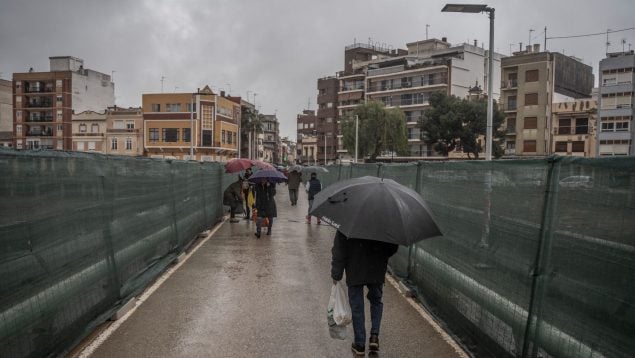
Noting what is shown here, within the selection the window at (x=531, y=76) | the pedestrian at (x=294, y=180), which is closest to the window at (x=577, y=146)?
the window at (x=531, y=76)

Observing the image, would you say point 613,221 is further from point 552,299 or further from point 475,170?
point 475,170

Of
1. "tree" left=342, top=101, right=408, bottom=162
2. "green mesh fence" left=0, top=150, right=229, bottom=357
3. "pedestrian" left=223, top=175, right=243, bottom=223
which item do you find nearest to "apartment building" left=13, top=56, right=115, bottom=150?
"tree" left=342, top=101, right=408, bottom=162

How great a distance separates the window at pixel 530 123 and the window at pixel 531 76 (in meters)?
4.56

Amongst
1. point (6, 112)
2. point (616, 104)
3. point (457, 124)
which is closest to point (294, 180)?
point (457, 124)

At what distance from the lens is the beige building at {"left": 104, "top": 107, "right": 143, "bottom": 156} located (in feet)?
277

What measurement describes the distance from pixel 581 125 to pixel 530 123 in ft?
18.1

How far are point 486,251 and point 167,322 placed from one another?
3830mm

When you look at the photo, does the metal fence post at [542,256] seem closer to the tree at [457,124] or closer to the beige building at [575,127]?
the tree at [457,124]

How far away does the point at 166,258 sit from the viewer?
10258 millimetres

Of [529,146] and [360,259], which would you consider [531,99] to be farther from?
[360,259]

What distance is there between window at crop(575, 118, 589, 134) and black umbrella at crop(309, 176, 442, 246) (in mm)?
64155

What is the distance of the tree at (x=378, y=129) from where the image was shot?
65188mm

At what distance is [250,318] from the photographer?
6.82 metres

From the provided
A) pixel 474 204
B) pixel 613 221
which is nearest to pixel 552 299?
pixel 613 221
